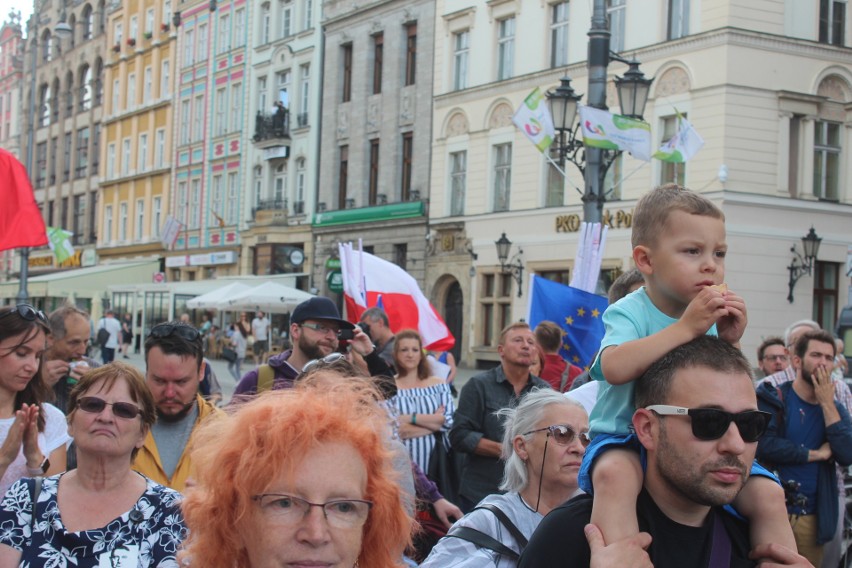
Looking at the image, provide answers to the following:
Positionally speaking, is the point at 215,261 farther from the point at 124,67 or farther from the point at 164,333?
the point at 164,333

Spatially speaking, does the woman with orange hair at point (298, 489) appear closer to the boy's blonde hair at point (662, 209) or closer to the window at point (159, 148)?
the boy's blonde hair at point (662, 209)

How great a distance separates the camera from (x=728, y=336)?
113 inches

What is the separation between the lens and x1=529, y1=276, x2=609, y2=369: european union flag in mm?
9273

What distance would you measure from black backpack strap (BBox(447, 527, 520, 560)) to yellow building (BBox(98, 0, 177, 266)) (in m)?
50.7

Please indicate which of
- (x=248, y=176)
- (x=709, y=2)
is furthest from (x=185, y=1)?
(x=709, y=2)

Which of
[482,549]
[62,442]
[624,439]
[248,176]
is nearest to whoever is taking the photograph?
[624,439]

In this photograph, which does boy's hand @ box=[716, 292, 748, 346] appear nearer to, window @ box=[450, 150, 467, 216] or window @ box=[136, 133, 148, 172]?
window @ box=[450, 150, 467, 216]

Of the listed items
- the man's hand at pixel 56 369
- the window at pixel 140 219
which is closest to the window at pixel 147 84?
the window at pixel 140 219

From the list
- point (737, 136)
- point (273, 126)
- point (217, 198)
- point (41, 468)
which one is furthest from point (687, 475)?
point (217, 198)

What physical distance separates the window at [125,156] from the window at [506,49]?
97.7 ft

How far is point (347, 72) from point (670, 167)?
16442mm

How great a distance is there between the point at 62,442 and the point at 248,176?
4149cm

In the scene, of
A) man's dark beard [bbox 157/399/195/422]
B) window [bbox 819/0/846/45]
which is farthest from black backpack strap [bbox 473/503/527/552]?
window [bbox 819/0/846/45]

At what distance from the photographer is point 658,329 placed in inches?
119
